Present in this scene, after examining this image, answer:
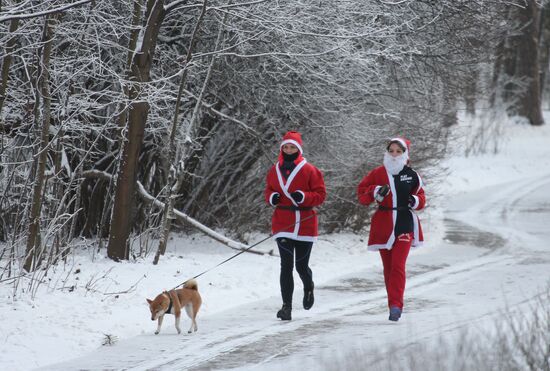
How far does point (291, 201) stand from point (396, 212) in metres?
1.00

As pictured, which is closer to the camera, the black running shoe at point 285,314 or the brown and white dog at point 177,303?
the brown and white dog at point 177,303

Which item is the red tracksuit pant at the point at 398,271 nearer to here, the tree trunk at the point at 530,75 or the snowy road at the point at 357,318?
the snowy road at the point at 357,318

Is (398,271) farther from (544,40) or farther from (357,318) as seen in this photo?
(544,40)

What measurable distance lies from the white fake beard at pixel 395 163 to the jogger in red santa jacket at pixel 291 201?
656 mm

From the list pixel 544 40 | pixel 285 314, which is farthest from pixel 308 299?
pixel 544 40

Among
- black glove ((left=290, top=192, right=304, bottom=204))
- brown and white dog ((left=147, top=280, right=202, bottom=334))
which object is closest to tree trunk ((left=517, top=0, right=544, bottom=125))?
black glove ((left=290, top=192, right=304, bottom=204))

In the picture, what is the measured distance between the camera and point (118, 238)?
1258 centimetres

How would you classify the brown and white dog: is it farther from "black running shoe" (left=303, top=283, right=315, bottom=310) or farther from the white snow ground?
"black running shoe" (left=303, top=283, right=315, bottom=310)

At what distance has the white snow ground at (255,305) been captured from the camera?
812 cm

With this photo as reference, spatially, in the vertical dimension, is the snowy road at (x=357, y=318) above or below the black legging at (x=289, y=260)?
below

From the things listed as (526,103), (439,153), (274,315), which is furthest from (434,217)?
(526,103)

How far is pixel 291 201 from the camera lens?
32.1 ft

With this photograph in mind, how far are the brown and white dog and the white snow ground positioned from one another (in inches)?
7.2

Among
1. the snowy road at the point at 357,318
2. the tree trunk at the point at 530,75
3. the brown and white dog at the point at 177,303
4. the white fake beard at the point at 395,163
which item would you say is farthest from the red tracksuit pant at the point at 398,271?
the tree trunk at the point at 530,75
